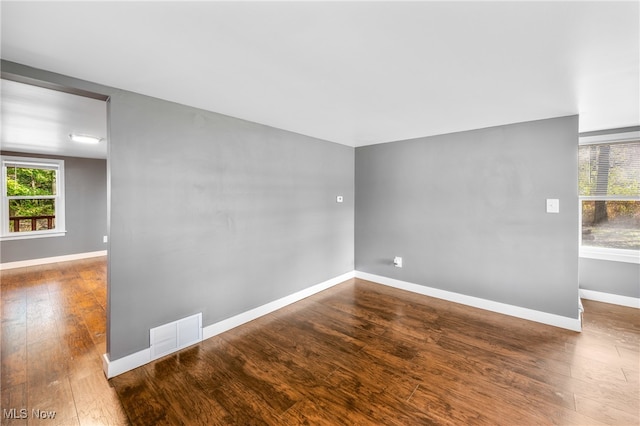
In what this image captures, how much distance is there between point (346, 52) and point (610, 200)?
401cm

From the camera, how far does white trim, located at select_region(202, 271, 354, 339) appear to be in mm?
2688

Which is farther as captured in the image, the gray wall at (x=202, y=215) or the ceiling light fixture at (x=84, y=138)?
the ceiling light fixture at (x=84, y=138)

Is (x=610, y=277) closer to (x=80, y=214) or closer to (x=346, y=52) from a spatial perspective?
(x=346, y=52)

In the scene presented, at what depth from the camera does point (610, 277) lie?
339 cm

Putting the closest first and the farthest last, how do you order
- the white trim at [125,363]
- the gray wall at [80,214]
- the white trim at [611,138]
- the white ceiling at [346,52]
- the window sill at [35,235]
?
1. the white ceiling at [346,52]
2. the white trim at [125,363]
3. the white trim at [611,138]
4. the window sill at [35,235]
5. the gray wall at [80,214]

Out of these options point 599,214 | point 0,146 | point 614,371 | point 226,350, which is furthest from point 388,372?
point 0,146

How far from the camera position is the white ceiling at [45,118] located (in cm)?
238

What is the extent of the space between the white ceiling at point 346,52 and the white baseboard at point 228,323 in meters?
2.15

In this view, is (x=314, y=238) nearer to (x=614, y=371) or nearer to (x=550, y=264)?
(x=550, y=264)

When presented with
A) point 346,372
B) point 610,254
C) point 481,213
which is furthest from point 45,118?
point 610,254

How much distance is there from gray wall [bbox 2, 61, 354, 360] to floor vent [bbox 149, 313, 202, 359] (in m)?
0.07

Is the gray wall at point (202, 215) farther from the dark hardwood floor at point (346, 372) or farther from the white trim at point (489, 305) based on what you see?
the white trim at point (489, 305)

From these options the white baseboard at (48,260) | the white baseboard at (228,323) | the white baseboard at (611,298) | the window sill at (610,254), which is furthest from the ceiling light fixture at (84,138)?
the white baseboard at (611,298)

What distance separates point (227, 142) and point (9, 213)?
551 centimetres
